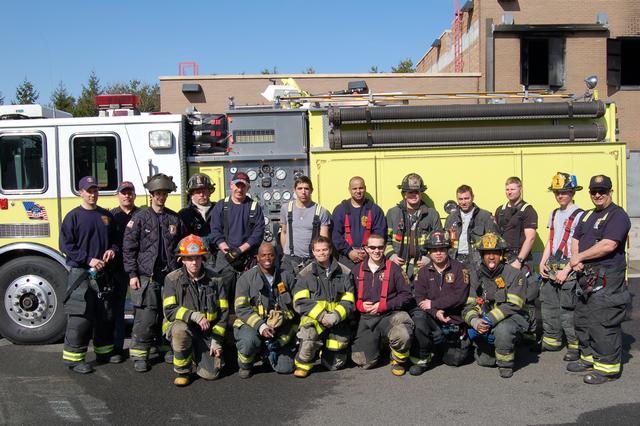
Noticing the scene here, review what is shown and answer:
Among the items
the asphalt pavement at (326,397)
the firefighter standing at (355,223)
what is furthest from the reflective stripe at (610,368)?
the firefighter standing at (355,223)

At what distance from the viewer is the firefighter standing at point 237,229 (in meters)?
6.18

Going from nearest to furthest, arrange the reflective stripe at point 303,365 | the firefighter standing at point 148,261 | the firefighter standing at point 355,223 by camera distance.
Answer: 1. the reflective stripe at point 303,365
2. the firefighter standing at point 148,261
3. the firefighter standing at point 355,223

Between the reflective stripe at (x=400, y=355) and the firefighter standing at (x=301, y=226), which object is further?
the firefighter standing at (x=301, y=226)

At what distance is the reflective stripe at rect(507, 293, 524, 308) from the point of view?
562cm

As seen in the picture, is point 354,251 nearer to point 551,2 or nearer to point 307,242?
point 307,242

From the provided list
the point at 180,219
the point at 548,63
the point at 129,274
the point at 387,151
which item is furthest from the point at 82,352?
the point at 548,63

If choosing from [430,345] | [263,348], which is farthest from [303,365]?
[430,345]

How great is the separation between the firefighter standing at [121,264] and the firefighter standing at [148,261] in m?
0.32

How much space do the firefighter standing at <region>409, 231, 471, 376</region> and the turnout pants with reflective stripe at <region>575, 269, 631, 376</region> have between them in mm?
1082

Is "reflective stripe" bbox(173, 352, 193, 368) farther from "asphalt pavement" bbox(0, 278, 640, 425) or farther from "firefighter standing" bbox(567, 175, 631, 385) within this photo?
"firefighter standing" bbox(567, 175, 631, 385)

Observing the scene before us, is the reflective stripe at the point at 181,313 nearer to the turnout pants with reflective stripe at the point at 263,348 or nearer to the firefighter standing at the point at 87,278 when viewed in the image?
the turnout pants with reflective stripe at the point at 263,348

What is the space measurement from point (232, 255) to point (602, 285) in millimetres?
3476

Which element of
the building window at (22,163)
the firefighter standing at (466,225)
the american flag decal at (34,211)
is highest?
the building window at (22,163)

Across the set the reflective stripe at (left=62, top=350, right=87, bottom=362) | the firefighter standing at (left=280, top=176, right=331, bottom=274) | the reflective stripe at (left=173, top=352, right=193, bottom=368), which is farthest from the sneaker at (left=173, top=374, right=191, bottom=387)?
the firefighter standing at (left=280, top=176, right=331, bottom=274)
